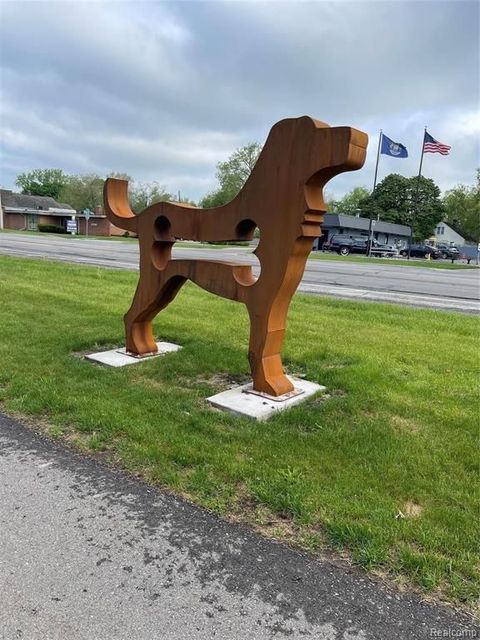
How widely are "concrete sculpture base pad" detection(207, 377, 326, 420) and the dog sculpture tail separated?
2.42 m

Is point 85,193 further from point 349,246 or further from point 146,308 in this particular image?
point 146,308

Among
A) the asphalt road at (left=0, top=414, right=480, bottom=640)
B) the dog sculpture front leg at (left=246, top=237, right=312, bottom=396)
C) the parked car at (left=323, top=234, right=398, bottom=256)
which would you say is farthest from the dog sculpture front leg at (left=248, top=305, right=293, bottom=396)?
the parked car at (left=323, top=234, right=398, bottom=256)

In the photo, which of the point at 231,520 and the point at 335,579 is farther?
the point at 231,520

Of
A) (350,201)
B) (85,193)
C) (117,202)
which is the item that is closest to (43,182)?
(85,193)

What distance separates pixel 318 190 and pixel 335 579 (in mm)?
2765

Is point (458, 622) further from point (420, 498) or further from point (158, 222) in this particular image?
point (158, 222)

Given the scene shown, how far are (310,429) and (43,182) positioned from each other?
338ft

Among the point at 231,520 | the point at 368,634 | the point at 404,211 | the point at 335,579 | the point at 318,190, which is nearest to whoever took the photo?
the point at 368,634

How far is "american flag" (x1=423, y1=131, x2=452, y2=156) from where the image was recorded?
30444 millimetres

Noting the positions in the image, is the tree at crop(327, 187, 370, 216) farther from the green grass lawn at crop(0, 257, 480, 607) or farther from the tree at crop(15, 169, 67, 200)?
the green grass lawn at crop(0, 257, 480, 607)

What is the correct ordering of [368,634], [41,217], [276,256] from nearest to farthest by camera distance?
1. [368,634]
2. [276,256]
3. [41,217]

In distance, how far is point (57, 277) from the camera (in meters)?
11.8

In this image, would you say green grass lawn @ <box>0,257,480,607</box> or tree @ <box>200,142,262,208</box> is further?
tree @ <box>200,142,262,208</box>

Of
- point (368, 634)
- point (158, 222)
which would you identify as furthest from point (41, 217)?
point (368, 634)
